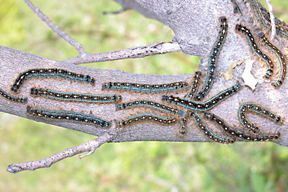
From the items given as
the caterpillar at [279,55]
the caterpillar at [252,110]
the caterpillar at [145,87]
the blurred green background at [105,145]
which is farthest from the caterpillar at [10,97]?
the blurred green background at [105,145]

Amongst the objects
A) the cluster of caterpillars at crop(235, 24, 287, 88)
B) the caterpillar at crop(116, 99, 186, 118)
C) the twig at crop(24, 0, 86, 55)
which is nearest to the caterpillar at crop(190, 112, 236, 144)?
the caterpillar at crop(116, 99, 186, 118)

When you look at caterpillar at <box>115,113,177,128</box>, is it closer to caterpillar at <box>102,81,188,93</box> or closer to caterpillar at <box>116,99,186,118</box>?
caterpillar at <box>116,99,186,118</box>

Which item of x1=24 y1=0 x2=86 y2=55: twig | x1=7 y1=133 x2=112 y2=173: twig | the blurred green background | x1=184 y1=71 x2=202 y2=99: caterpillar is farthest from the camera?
the blurred green background

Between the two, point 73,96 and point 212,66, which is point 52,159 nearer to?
point 73,96

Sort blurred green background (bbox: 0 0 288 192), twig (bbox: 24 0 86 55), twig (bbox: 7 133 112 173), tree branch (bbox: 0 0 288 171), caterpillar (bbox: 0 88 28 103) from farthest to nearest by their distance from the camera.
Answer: blurred green background (bbox: 0 0 288 192) → twig (bbox: 24 0 86 55) → tree branch (bbox: 0 0 288 171) → caterpillar (bbox: 0 88 28 103) → twig (bbox: 7 133 112 173)

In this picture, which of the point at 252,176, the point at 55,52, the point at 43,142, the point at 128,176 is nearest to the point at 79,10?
the point at 55,52
